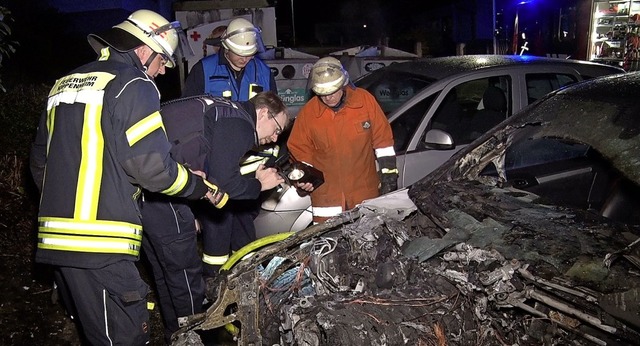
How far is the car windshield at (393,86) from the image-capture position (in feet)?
16.4

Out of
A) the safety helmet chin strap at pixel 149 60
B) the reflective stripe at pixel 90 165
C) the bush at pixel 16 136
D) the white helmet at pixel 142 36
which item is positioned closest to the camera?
the reflective stripe at pixel 90 165

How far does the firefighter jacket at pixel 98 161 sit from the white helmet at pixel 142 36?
0.16 metres

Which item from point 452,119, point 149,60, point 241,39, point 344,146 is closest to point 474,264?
point 344,146

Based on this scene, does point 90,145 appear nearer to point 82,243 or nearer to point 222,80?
point 82,243

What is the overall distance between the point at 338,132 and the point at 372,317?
6.60 ft

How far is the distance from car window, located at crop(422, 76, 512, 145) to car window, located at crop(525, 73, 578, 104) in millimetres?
251

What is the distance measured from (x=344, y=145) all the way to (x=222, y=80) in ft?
4.44

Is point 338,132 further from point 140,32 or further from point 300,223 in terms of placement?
point 140,32

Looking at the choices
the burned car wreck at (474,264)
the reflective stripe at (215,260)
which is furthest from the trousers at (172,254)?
the burned car wreck at (474,264)

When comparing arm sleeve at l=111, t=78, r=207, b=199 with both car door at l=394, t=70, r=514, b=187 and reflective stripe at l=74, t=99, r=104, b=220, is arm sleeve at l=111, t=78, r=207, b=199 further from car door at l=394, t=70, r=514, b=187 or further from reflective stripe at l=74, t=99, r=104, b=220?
car door at l=394, t=70, r=514, b=187

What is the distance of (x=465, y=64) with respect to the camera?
202 inches

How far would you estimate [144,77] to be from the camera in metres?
2.74

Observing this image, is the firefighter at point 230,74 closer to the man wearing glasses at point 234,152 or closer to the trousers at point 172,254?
the man wearing glasses at point 234,152

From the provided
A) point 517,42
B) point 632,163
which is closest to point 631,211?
point 632,163
